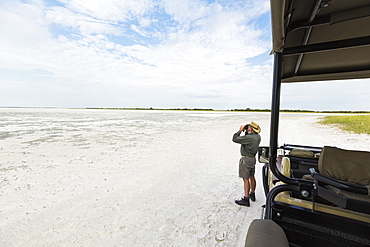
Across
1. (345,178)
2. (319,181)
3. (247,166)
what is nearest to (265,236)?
(319,181)

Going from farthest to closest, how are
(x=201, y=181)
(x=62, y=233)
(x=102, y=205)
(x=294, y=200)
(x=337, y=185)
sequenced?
(x=201, y=181)
(x=102, y=205)
(x=62, y=233)
(x=294, y=200)
(x=337, y=185)

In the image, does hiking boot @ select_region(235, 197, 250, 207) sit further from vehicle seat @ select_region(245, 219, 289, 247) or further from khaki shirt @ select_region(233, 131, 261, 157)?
vehicle seat @ select_region(245, 219, 289, 247)

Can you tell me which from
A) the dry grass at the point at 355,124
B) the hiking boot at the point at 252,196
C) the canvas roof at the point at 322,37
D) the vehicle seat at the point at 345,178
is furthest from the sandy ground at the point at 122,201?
the dry grass at the point at 355,124

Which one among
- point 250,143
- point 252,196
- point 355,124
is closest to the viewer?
point 250,143

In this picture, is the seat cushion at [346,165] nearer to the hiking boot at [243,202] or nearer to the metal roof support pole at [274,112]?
the metal roof support pole at [274,112]

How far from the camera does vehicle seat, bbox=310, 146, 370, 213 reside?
4.27 ft

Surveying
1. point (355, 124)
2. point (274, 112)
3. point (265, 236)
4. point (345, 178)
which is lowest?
point (355, 124)

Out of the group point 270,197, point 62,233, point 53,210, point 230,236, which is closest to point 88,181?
point 53,210

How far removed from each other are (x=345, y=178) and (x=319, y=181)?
13.7 inches

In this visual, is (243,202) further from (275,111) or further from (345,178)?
(275,111)

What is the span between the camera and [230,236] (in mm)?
2469

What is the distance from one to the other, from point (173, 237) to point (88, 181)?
2.90m

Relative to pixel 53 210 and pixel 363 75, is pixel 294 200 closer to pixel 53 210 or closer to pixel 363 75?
pixel 363 75

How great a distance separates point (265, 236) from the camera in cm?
130
